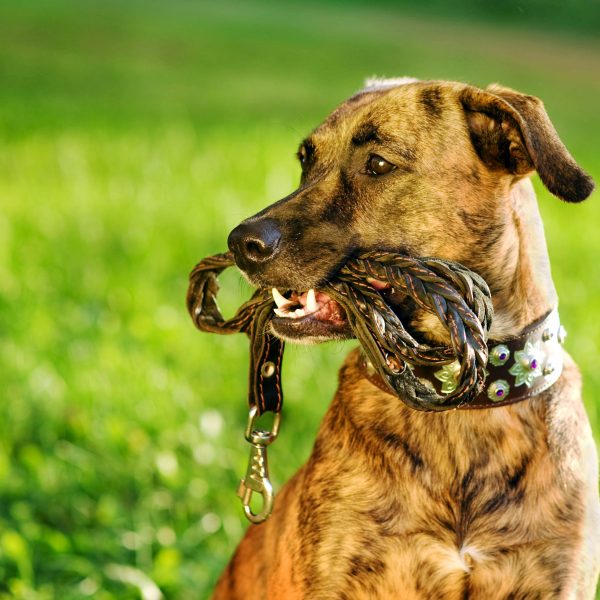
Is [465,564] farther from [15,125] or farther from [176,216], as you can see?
[15,125]

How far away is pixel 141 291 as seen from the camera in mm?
6992

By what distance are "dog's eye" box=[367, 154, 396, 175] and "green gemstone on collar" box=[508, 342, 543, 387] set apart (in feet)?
2.22

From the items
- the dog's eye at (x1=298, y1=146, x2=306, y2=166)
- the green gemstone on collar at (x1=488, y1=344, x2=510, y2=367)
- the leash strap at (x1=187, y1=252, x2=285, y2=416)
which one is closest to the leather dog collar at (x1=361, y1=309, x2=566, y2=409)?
the green gemstone on collar at (x1=488, y1=344, x2=510, y2=367)

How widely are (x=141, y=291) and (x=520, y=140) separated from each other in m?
4.21

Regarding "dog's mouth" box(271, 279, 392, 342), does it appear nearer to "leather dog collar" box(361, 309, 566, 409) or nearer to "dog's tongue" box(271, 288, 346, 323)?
"dog's tongue" box(271, 288, 346, 323)

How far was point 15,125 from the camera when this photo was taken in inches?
458

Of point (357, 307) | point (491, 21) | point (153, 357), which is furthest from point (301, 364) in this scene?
point (491, 21)

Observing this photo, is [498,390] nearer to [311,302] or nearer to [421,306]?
[421,306]

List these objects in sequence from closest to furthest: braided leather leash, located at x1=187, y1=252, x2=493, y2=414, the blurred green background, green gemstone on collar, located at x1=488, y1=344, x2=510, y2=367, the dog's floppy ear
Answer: braided leather leash, located at x1=187, y1=252, x2=493, y2=414 → the dog's floppy ear → green gemstone on collar, located at x1=488, y1=344, x2=510, y2=367 → the blurred green background

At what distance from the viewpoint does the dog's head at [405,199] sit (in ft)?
10.3

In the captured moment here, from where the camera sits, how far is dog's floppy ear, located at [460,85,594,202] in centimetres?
298

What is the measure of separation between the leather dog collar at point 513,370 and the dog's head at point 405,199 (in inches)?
8.4

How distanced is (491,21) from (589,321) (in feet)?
60.1

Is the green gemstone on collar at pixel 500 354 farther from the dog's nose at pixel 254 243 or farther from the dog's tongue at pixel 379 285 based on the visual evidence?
the dog's nose at pixel 254 243
